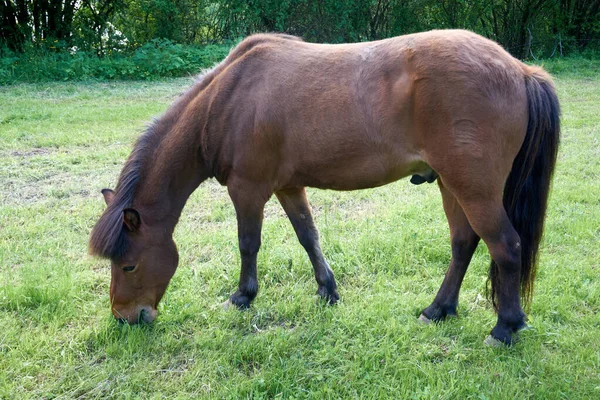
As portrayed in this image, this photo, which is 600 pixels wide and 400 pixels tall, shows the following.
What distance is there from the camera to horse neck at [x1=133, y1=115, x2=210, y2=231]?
324cm

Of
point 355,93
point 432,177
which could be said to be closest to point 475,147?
point 432,177

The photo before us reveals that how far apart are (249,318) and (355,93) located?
1.68 meters

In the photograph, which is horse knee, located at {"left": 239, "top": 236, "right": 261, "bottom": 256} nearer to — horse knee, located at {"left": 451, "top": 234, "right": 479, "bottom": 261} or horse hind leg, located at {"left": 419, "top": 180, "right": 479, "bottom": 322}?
horse hind leg, located at {"left": 419, "top": 180, "right": 479, "bottom": 322}

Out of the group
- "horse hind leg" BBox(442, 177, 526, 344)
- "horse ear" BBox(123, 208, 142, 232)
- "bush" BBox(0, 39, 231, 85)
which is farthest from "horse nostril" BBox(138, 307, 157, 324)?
"bush" BBox(0, 39, 231, 85)

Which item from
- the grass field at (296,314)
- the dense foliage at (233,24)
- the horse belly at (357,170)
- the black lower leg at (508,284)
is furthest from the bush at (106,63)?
the black lower leg at (508,284)

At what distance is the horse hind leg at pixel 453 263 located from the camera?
10.5ft

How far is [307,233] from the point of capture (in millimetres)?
3641

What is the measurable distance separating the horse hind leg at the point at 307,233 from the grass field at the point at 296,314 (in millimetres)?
132

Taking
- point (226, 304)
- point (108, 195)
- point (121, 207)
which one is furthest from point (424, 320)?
point (108, 195)

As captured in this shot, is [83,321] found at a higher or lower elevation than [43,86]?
lower

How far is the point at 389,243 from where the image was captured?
4.16m

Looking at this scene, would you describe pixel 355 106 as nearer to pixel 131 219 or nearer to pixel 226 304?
pixel 131 219

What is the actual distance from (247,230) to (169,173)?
0.66 m

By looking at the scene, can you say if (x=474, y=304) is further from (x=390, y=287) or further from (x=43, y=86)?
(x=43, y=86)
